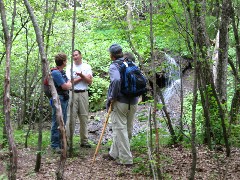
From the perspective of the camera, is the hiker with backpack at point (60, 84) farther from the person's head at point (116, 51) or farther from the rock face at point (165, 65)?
the rock face at point (165, 65)

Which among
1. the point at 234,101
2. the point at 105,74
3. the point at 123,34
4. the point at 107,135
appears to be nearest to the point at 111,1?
the point at 123,34

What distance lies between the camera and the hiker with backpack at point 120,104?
200 inches

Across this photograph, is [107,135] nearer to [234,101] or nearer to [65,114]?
[65,114]

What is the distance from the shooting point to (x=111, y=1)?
641 cm

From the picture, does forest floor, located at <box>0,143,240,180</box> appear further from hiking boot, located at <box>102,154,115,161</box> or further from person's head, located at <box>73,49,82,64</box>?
person's head, located at <box>73,49,82,64</box>

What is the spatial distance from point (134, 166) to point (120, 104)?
3.29ft

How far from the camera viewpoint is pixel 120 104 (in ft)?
17.2

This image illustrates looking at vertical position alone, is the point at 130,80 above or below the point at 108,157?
above

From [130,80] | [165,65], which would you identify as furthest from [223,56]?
[130,80]

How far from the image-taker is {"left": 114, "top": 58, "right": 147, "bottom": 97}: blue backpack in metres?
5.12

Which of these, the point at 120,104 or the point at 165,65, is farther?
the point at 165,65

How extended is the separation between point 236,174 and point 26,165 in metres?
3.22

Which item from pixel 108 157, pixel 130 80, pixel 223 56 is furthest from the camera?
pixel 223 56

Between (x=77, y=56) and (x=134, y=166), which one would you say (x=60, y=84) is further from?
(x=134, y=166)
